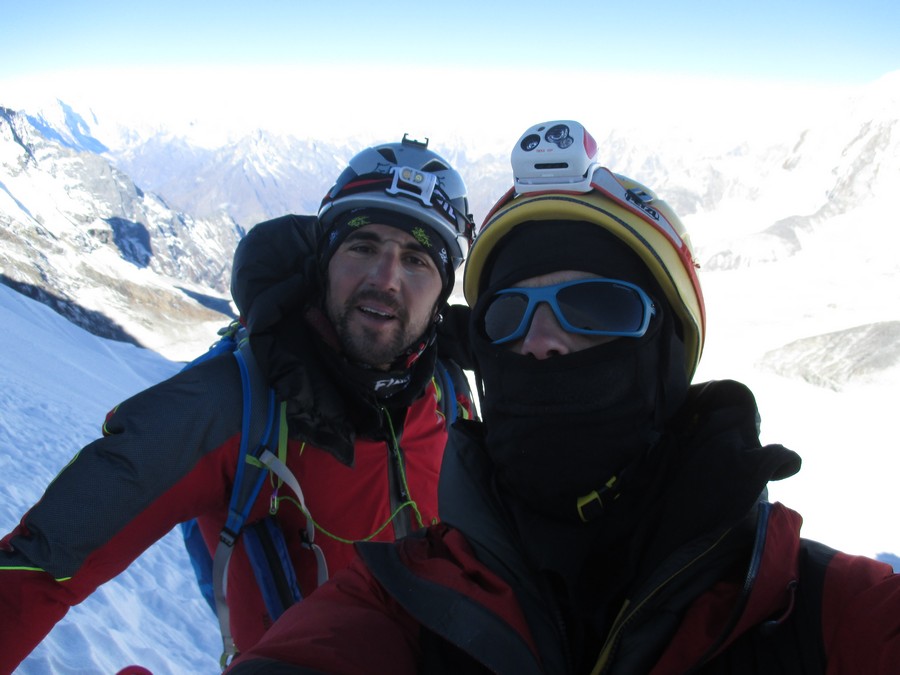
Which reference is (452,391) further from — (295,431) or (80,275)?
(80,275)

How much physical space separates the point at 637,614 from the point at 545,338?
99 cm

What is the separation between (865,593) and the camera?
4.49 feet

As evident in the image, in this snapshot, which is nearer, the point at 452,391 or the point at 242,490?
the point at 242,490

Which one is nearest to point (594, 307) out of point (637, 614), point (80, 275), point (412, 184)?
point (637, 614)

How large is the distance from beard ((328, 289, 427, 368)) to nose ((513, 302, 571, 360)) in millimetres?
1410

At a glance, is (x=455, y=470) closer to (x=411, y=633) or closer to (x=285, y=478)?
(x=411, y=633)

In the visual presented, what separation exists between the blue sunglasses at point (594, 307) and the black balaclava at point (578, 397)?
6cm

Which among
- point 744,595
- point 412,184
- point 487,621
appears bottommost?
point 487,621

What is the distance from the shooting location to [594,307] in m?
2.18

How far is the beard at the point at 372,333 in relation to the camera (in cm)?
342

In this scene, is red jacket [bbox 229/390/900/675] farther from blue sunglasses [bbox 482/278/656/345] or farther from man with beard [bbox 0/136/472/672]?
man with beard [bbox 0/136/472/672]

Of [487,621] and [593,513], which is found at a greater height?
[593,513]

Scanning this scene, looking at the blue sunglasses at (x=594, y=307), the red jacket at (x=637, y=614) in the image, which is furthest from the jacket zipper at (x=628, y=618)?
the blue sunglasses at (x=594, y=307)

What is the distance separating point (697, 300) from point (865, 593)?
1293 millimetres
